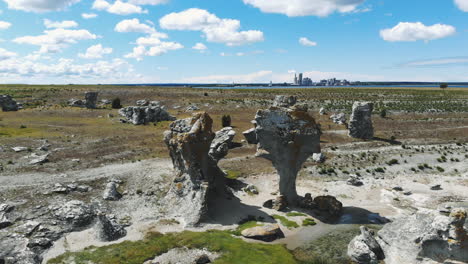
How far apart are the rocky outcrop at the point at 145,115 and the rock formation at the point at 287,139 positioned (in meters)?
56.7

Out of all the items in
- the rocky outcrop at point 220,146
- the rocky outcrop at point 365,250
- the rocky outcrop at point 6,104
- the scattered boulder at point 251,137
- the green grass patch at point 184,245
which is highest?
the rocky outcrop at point 6,104

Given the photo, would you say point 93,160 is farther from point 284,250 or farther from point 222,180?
point 284,250

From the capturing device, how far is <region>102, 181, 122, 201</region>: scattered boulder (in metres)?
38.8

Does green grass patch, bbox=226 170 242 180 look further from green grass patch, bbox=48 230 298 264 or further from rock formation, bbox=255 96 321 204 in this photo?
green grass patch, bbox=48 230 298 264

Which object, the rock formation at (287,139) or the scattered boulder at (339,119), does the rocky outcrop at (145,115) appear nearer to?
the scattered boulder at (339,119)

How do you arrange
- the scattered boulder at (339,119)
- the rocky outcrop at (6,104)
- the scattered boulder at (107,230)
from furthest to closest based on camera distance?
1. the rocky outcrop at (6,104)
2. the scattered boulder at (339,119)
3. the scattered boulder at (107,230)

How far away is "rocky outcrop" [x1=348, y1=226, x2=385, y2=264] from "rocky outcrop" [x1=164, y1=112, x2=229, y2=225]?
14830mm

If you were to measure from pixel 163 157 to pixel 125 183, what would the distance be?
39.0ft

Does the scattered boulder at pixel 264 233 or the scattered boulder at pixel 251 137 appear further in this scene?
the scattered boulder at pixel 251 137

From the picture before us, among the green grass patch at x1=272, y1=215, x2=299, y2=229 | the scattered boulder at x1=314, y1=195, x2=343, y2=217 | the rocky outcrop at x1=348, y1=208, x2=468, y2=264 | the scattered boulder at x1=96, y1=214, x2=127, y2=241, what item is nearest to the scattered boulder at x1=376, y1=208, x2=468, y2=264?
the rocky outcrop at x1=348, y1=208, x2=468, y2=264

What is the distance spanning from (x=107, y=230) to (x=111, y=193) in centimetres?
996

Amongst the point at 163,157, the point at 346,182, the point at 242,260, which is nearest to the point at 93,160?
the point at 163,157

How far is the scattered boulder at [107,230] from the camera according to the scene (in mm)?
29703

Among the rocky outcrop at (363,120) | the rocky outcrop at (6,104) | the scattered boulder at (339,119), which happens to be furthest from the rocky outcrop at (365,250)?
the rocky outcrop at (6,104)
